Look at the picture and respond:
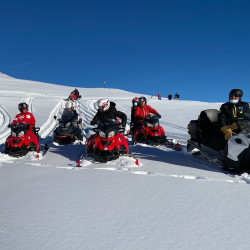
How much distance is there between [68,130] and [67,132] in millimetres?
75

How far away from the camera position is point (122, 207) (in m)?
2.74

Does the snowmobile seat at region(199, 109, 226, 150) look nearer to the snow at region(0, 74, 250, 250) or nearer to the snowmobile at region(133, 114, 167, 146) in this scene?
the snow at region(0, 74, 250, 250)

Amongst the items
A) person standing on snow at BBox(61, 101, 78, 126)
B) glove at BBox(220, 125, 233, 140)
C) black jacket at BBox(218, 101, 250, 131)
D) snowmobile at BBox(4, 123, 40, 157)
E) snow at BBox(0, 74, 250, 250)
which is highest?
person standing on snow at BBox(61, 101, 78, 126)

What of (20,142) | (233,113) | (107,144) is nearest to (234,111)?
(233,113)

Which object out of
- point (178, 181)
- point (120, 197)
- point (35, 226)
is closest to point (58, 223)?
point (35, 226)

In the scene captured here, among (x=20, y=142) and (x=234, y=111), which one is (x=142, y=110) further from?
(x=20, y=142)

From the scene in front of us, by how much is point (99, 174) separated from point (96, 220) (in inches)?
68.1

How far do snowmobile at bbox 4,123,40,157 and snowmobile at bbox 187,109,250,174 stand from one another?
3700mm

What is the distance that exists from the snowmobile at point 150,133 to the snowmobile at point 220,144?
1.28 m

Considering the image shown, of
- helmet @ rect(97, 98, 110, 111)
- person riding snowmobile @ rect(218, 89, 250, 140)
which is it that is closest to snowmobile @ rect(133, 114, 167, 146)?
helmet @ rect(97, 98, 110, 111)

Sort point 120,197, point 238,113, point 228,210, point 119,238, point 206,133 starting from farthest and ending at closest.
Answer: point 206,133, point 238,113, point 120,197, point 228,210, point 119,238

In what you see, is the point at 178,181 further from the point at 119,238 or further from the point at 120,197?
the point at 119,238

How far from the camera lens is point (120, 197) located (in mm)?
3051

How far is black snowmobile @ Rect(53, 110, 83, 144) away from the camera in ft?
25.9
